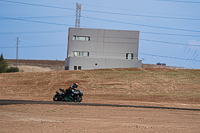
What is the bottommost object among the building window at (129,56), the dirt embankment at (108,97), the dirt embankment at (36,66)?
the dirt embankment at (108,97)

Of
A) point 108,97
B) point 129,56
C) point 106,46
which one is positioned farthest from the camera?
point 129,56

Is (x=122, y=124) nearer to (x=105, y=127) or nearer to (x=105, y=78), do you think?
(x=105, y=127)

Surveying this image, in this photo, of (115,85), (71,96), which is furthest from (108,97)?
(71,96)

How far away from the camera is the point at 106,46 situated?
6488 centimetres

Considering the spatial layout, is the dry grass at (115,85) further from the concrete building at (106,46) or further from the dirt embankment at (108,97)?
the concrete building at (106,46)

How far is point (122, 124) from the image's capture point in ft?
47.8

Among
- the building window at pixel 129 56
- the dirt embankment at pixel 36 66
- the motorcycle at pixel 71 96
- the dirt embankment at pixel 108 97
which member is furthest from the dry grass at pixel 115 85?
the dirt embankment at pixel 36 66

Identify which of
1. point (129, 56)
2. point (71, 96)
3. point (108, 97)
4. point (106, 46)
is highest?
point (106, 46)

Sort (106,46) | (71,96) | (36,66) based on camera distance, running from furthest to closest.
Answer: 1. (36,66)
2. (106,46)
3. (71,96)

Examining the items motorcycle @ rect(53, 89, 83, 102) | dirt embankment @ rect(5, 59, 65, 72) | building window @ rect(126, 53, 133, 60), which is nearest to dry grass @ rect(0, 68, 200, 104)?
motorcycle @ rect(53, 89, 83, 102)

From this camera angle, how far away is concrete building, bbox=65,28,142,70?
63.5 meters

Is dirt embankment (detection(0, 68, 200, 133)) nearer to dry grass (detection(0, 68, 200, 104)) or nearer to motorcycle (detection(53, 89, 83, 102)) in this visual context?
dry grass (detection(0, 68, 200, 104))

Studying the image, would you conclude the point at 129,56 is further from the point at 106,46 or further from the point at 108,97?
the point at 108,97

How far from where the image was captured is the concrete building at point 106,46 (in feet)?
208
